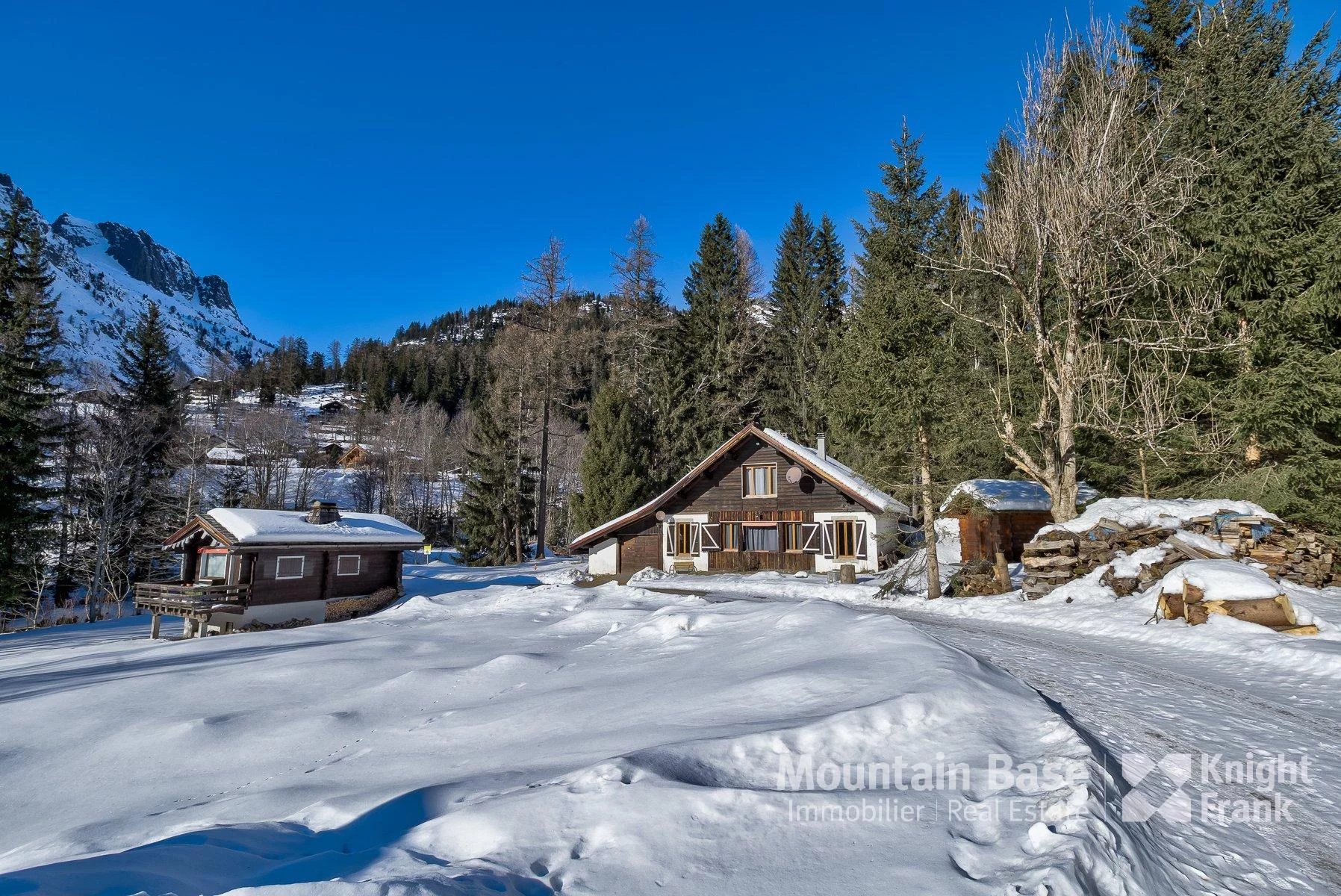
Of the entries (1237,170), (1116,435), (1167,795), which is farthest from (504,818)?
(1237,170)

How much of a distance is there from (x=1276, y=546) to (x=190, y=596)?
31.9m

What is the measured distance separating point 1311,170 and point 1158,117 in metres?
4.37

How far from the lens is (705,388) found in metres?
38.1

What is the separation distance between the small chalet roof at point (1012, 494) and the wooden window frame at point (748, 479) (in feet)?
23.5

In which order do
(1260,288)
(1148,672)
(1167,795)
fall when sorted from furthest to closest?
(1260,288) → (1148,672) → (1167,795)

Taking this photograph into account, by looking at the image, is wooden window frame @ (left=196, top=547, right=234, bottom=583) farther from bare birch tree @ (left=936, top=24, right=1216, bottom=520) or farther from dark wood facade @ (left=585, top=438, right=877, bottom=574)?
bare birch tree @ (left=936, top=24, right=1216, bottom=520)

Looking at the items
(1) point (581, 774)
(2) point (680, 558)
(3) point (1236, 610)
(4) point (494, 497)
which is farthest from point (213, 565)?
(3) point (1236, 610)

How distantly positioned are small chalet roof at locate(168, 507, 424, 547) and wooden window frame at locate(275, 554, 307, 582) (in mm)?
610

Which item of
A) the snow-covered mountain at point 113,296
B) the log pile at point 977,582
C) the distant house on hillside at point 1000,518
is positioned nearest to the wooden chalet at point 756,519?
the distant house on hillside at point 1000,518

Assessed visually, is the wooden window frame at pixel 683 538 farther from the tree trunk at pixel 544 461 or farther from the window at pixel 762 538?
the tree trunk at pixel 544 461

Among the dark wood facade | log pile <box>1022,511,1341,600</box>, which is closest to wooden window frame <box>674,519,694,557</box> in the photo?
the dark wood facade

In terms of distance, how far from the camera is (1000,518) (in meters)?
26.8

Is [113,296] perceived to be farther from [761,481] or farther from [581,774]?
[581,774]

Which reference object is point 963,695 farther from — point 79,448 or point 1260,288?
point 79,448
